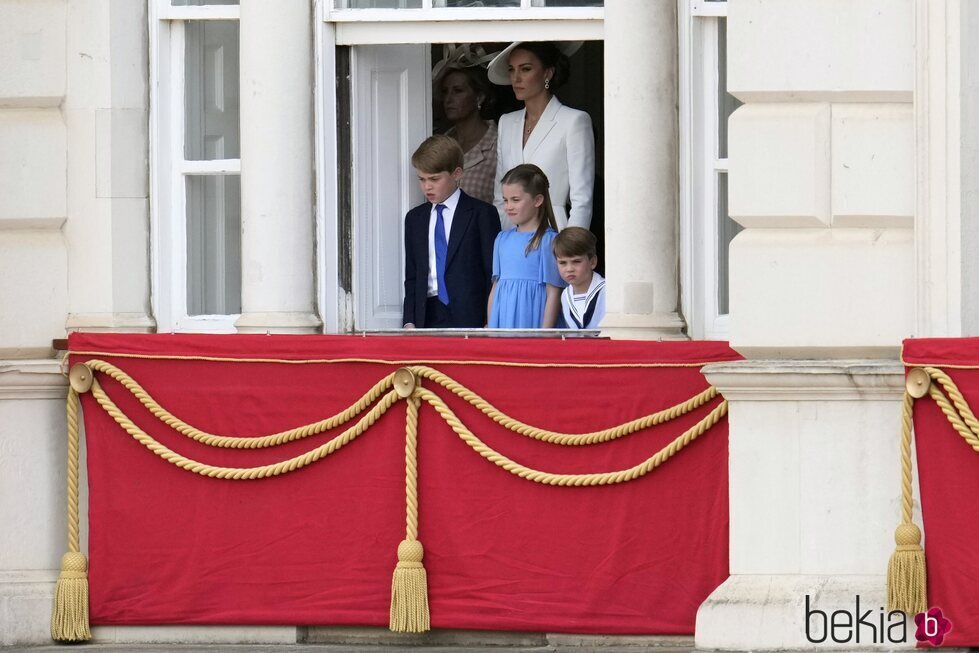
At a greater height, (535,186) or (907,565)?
(535,186)

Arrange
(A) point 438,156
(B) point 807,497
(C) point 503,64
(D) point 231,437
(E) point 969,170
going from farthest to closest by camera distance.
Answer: (C) point 503,64
(A) point 438,156
(D) point 231,437
(B) point 807,497
(E) point 969,170

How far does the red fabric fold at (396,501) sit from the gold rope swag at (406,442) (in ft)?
0.18

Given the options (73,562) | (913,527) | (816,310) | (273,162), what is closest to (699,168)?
(816,310)

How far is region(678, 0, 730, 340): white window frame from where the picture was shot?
9.20m

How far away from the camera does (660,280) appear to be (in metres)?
9.16

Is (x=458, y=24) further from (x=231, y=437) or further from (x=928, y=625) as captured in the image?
(x=928, y=625)

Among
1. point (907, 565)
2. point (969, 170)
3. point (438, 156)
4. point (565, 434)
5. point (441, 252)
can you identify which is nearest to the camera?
point (907, 565)

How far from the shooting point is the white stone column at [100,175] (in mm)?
9445

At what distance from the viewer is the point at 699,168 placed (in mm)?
9234

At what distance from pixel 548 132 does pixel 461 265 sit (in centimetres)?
78

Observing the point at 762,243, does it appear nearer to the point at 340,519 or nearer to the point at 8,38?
the point at 340,519

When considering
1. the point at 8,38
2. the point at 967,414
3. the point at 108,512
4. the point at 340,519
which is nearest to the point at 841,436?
the point at 967,414

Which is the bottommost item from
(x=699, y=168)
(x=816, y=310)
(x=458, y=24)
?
(x=816, y=310)

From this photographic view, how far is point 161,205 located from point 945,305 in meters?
3.83
